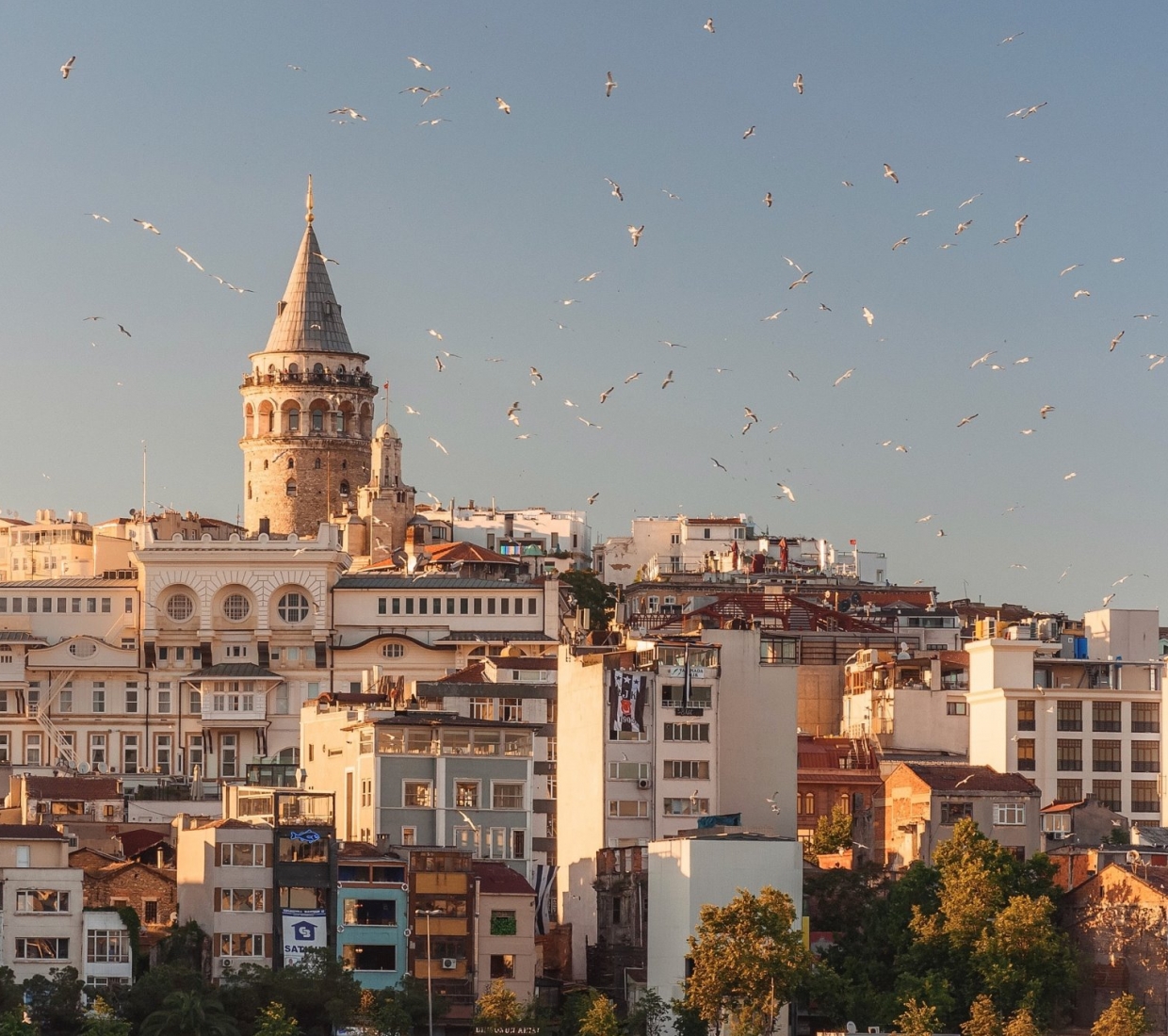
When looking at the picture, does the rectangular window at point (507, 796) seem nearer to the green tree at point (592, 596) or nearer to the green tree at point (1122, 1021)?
the green tree at point (1122, 1021)

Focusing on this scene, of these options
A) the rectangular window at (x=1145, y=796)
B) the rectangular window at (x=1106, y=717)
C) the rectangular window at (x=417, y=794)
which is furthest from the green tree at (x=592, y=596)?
the rectangular window at (x=417, y=794)

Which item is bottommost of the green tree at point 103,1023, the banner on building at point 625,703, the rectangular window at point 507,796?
the green tree at point 103,1023

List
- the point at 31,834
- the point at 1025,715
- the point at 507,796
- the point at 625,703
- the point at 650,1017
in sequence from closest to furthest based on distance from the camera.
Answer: the point at 650,1017
the point at 31,834
the point at 507,796
the point at 625,703
the point at 1025,715

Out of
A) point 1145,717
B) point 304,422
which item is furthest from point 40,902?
point 304,422

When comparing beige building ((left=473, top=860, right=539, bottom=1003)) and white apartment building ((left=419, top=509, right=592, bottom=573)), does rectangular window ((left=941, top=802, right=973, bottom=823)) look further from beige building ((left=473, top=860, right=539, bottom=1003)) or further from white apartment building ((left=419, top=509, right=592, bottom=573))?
white apartment building ((left=419, top=509, right=592, bottom=573))

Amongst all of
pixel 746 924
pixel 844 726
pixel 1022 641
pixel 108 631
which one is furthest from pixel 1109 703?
pixel 108 631

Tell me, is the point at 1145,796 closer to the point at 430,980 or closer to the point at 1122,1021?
the point at 1122,1021
